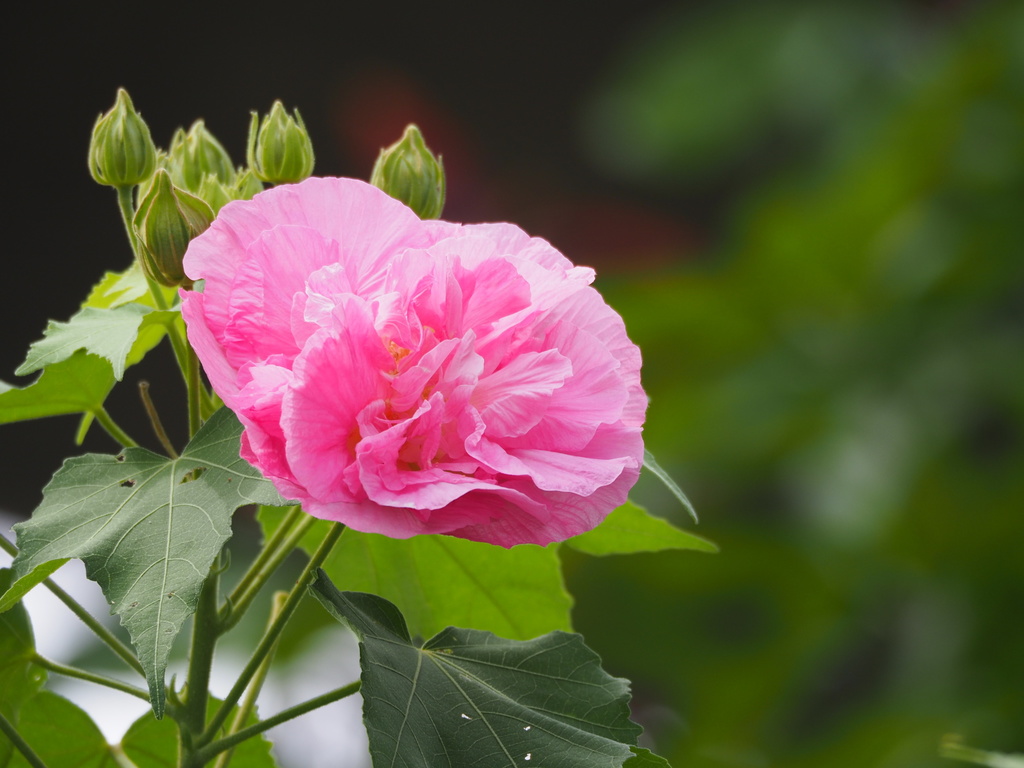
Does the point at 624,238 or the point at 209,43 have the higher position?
the point at 209,43

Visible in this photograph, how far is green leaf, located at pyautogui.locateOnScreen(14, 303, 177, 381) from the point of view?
55cm

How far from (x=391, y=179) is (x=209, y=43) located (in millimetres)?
1793

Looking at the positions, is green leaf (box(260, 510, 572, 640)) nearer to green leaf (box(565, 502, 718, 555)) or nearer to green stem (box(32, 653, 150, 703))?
green leaf (box(565, 502, 718, 555))

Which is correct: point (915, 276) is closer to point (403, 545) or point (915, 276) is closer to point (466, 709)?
point (403, 545)

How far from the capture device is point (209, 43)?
7.58ft

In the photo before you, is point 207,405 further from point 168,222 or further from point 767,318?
point 767,318

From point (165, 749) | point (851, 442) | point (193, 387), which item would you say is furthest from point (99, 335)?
point (851, 442)

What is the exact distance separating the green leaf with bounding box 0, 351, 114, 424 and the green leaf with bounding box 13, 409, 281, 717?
92 millimetres

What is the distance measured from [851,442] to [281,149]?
67.6 inches

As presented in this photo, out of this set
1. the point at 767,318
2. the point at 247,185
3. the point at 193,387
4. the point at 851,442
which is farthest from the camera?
the point at 767,318

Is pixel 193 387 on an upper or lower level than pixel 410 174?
lower

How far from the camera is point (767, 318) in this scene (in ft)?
8.07

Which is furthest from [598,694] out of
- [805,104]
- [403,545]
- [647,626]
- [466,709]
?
[805,104]

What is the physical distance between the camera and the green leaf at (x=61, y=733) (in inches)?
26.7
